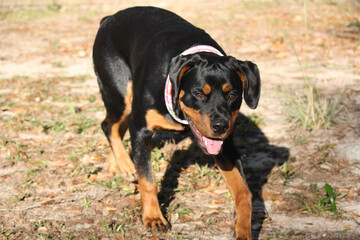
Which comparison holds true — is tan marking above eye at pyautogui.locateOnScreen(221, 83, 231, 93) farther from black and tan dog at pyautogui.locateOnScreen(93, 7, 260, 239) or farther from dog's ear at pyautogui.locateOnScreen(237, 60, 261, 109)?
dog's ear at pyautogui.locateOnScreen(237, 60, 261, 109)

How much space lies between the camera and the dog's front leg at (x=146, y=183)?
3771 millimetres

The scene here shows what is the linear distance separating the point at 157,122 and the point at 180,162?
1255mm

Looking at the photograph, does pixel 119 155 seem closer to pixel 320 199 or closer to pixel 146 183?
pixel 146 183

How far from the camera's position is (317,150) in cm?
502

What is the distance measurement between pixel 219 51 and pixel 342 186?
1.74 metres

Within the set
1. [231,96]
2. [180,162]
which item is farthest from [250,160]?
[231,96]

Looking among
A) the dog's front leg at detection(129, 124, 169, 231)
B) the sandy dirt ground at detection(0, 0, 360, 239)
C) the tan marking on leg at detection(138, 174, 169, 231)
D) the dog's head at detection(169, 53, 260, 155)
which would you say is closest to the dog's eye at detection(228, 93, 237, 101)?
the dog's head at detection(169, 53, 260, 155)

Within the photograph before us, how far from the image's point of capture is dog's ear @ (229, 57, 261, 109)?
11.8ft

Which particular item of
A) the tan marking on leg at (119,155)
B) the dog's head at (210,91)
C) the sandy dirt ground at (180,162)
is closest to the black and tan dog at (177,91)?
the dog's head at (210,91)

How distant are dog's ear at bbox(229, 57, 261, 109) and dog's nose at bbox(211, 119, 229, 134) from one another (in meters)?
0.42

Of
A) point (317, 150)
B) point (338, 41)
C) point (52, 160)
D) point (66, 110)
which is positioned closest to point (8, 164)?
point (52, 160)

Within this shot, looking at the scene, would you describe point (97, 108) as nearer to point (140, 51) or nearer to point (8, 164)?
point (8, 164)

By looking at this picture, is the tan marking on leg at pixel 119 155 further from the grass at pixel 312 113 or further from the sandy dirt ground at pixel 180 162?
the grass at pixel 312 113

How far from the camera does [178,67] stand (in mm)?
3482
